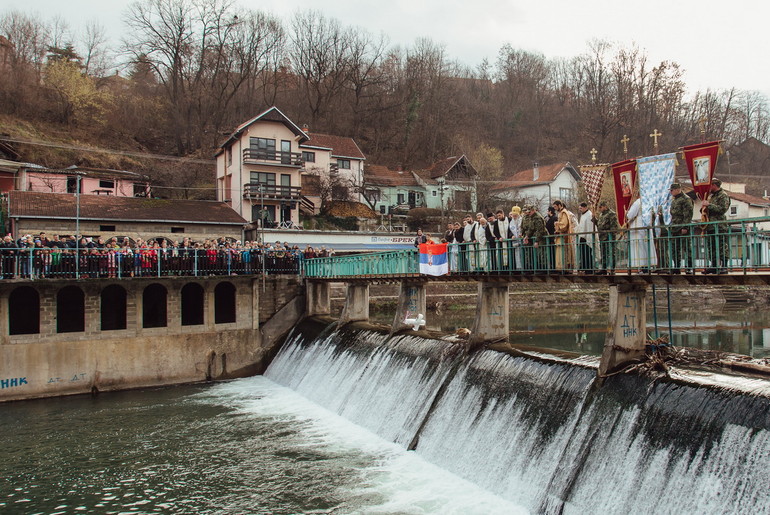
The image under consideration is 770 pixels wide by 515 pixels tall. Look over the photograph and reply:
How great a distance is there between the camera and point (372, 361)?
20234 millimetres

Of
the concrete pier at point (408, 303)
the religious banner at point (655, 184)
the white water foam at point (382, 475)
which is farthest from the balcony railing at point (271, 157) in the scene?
the religious banner at point (655, 184)

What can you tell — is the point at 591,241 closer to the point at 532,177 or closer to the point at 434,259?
the point at 434,259

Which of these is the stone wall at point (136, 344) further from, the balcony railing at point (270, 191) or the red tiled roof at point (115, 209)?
the balcony railing at point (270, 191)

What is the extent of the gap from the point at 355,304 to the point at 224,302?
7.92m

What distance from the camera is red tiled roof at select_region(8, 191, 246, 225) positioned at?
115ft

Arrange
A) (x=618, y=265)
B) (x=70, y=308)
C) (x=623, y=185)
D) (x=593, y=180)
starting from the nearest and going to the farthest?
(x=618, y=265), (x=623, y=185), (x=593, y=180), (x=70, y=308)

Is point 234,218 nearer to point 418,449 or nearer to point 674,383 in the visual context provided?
point 418,449

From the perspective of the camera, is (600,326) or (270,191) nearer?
(600,326)

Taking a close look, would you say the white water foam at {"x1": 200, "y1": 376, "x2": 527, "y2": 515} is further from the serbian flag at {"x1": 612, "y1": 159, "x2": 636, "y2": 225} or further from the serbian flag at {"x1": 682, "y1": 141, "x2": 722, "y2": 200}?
the serbian flag at {"x1": 682, "y1": 141, "x2": 722, "y2": 200}

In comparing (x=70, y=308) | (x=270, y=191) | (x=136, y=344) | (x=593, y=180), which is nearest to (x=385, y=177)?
(x=270, y=191)

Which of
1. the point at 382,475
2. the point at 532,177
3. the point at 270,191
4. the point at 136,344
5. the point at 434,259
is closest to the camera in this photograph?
the point at 382,475

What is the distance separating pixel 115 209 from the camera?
38.5 meters

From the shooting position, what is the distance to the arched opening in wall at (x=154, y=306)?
1111 inches

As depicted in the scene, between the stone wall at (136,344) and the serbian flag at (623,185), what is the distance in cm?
1838
